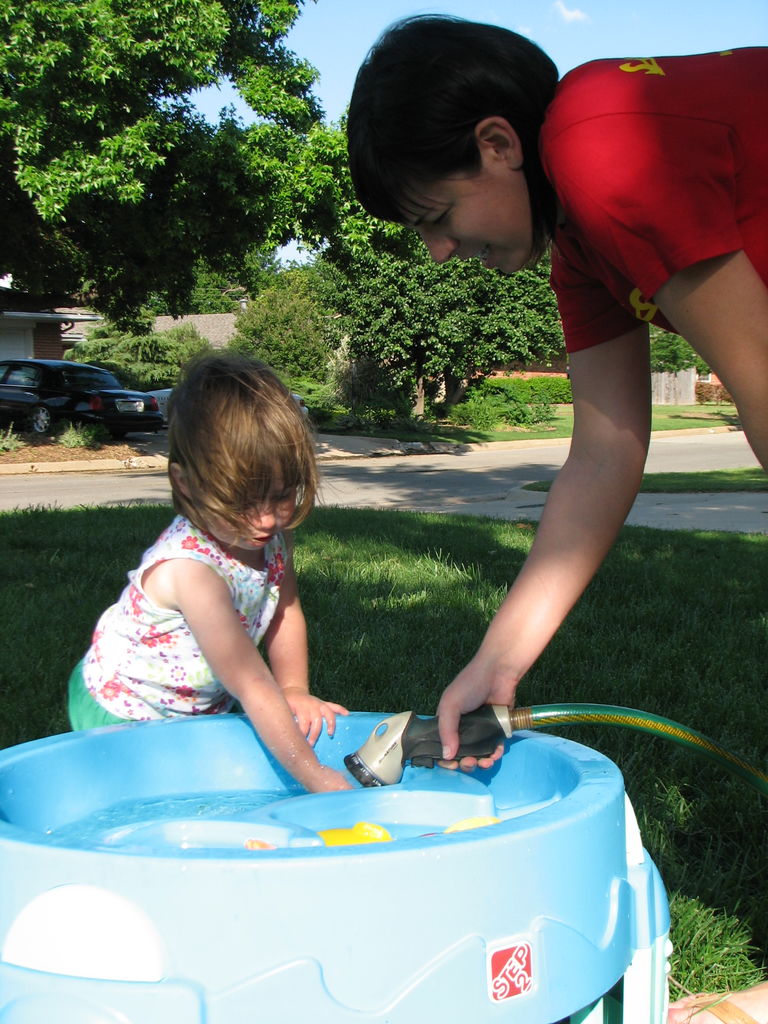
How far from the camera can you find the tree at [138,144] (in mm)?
10445

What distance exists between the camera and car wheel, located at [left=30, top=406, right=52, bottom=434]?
16062 mm

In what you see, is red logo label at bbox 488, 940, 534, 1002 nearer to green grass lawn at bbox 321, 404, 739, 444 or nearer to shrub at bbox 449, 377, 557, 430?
green grass lawn at bbox 321, 404, 739, 444

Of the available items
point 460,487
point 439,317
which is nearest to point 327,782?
point 460,487

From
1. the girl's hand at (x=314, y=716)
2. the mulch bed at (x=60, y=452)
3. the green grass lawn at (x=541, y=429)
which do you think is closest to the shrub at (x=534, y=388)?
the green grass lawn at (x=541, y=429)

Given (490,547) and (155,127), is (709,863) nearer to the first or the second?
(490,547)

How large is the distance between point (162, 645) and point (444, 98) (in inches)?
47.3

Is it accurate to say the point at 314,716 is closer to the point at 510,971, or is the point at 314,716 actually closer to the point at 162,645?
the point at 162,645

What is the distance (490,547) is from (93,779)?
357 centimetres

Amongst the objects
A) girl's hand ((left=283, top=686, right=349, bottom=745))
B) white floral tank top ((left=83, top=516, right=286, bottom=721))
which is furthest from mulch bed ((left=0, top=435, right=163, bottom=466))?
girl's hand ((left=283, top=686, right=349, bottom=745))

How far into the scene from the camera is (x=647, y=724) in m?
1.54

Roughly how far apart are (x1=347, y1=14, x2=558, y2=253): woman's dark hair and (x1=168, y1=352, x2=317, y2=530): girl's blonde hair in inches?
24.6

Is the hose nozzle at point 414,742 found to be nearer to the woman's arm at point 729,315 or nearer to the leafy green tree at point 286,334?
the woman's arm at point 729,315

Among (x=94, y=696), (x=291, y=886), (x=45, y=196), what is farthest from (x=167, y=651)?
(x=45, y=196)

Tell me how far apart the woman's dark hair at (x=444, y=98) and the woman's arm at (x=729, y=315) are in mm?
312
